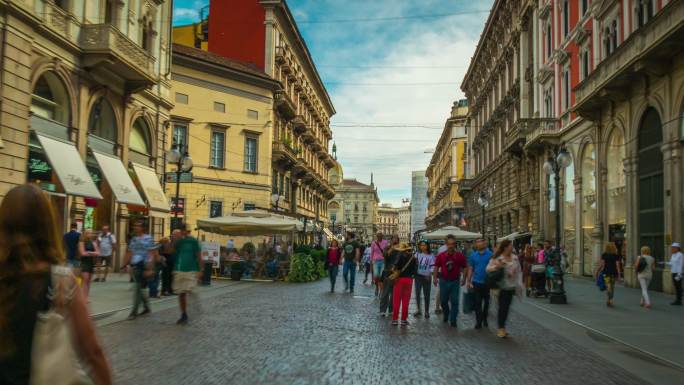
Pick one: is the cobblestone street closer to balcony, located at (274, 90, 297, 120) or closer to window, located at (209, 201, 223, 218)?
window, located at (209, 201, 223, 218)

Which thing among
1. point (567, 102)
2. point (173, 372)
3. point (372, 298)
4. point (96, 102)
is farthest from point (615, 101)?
point (173, 372)

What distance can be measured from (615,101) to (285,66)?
27262 mm

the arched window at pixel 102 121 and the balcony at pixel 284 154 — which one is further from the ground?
the balcony at pixel 284 154

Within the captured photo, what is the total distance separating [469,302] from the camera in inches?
499

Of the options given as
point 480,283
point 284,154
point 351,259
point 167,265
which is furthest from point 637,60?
point 284,154

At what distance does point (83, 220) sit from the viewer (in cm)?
2245

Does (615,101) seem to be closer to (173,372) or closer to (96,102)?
(96,102)

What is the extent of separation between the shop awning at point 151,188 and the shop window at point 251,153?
46.1 feet

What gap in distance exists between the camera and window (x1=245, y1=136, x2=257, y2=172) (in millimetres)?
42500

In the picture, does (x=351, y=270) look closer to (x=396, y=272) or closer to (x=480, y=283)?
(x=396, y=272)

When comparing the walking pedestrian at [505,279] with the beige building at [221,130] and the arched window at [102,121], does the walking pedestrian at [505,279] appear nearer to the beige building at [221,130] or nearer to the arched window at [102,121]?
the arched window at [102,121]

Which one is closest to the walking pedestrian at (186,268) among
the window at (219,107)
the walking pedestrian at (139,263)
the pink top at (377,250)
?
the walking pedestrian at (139,263)

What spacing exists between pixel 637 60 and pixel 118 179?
59.4 feet

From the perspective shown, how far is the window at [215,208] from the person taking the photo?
40.7 m
